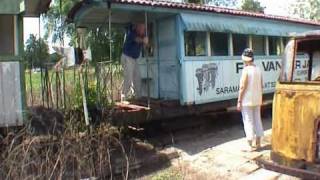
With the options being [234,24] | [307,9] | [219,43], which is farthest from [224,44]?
[307,9]

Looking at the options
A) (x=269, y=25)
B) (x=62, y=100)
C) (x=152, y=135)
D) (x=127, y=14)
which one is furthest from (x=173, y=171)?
(x=269, y=25)

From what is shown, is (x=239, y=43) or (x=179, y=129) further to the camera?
(x=239, y=43)

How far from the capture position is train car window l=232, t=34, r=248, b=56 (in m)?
11.5

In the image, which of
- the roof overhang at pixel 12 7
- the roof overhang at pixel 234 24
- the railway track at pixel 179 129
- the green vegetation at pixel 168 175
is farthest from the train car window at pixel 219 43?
the roof overhang at pixel 12 7

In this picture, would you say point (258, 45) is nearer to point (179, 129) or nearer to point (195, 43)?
point (195, 43)

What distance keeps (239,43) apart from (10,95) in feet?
19.8

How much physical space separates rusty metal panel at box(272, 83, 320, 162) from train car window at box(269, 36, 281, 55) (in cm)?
694

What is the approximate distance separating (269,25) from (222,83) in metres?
2.67

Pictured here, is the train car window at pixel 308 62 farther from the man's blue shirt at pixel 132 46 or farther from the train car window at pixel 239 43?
the train car window at pixel 239 43

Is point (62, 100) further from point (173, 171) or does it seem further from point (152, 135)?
point (173, 171)

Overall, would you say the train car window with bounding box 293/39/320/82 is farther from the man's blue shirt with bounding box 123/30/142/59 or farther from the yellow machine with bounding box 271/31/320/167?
the man's blue shirt with bounding box 123/30/142/59

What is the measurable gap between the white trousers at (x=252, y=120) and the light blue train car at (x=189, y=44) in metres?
1.85

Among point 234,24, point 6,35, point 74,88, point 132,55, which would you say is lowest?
point 74,88

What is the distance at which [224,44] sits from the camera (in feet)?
36.6
